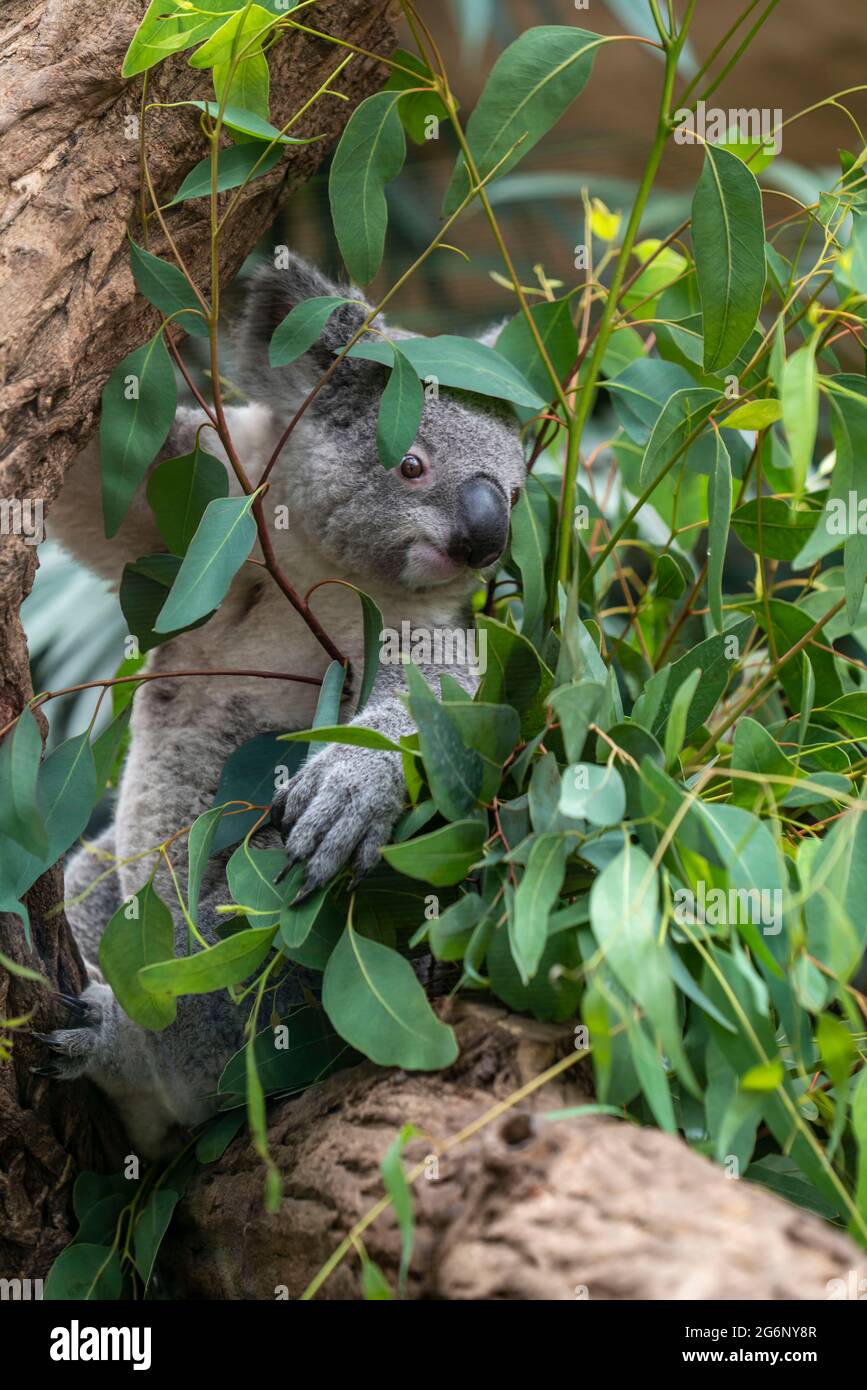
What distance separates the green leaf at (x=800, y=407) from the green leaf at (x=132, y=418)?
2.98 feet

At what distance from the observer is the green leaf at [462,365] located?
1713 millimetres

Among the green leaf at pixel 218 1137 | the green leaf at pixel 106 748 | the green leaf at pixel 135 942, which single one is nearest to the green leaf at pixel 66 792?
the green leaf at pixel 106 748

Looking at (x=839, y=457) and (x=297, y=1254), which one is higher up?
(x=839, y=457)

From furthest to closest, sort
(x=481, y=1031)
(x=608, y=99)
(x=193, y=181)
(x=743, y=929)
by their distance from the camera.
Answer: (x=608, y=99)
(x=193, y=181)
(x=481, y=1031)
(x=743, y=929)

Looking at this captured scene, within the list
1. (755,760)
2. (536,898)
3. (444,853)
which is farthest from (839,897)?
(444,853)

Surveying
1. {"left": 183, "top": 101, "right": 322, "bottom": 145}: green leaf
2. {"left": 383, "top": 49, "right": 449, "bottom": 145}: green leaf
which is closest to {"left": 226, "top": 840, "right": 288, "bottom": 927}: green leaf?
{"left": 183, "top": 101, "right": 322, "bottom": 145}: green leaf

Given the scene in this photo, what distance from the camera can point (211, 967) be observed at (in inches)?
54.4

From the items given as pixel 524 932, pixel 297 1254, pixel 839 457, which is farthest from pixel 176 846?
pixel 839 457

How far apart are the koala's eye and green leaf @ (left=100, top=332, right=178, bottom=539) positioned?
0.42 metres

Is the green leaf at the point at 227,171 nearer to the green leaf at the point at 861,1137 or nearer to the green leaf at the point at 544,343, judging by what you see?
the green leaf at the point at 544,343

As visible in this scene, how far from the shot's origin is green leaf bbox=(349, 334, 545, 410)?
171cm

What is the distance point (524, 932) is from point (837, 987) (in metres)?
0.29

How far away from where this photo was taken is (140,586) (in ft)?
5.83

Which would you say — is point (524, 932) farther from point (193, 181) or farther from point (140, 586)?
point (193, 181)
